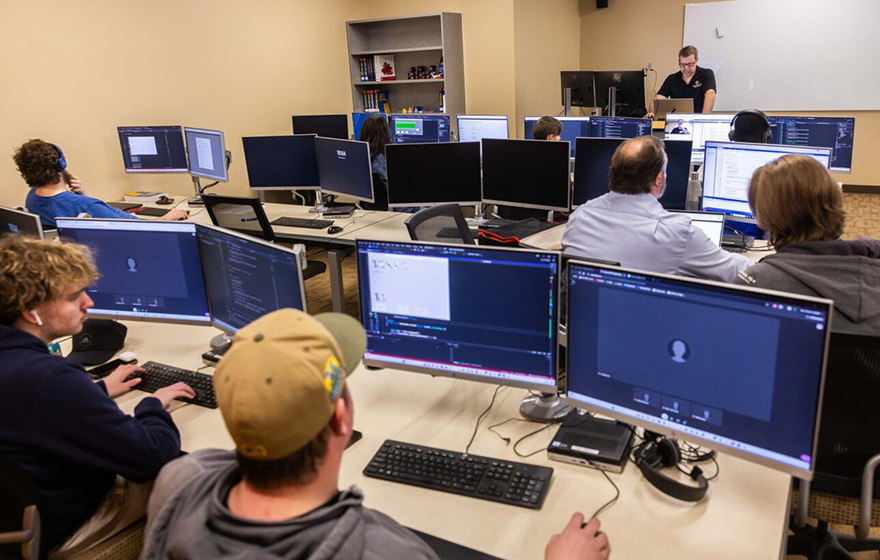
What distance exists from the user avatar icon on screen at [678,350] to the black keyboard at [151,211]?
4253mm

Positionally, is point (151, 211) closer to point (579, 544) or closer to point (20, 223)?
point (20, 223)

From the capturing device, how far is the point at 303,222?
4438 mm

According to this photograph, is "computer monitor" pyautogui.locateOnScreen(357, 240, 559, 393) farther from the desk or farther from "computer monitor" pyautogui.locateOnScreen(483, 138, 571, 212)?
"computer monitor" pyautogui.locateOnScreen(483, 138, 571, 212)

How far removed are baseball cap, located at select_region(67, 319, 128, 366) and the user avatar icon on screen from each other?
1.97m

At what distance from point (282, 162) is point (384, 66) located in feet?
10.8

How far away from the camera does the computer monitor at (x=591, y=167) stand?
3.76 m

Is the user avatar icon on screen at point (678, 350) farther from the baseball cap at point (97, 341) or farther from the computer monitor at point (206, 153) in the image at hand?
the computer monitor at point (206, 153)

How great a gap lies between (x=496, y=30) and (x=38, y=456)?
21.9 ft

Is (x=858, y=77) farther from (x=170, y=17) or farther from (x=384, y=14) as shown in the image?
(x=170, y=17)

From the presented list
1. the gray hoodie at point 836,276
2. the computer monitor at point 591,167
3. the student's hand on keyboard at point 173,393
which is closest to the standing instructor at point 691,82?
the computer monitor at point 591,167

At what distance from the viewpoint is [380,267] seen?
1843 mm

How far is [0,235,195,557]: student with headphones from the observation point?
1.48m

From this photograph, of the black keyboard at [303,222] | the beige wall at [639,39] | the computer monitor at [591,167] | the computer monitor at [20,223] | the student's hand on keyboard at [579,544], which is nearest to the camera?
the student's hand on keyboard at [579,544]

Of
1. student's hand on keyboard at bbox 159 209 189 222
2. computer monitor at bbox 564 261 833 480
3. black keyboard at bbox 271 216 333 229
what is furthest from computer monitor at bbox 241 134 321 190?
computer monitor at bbox 564 261 833 480
